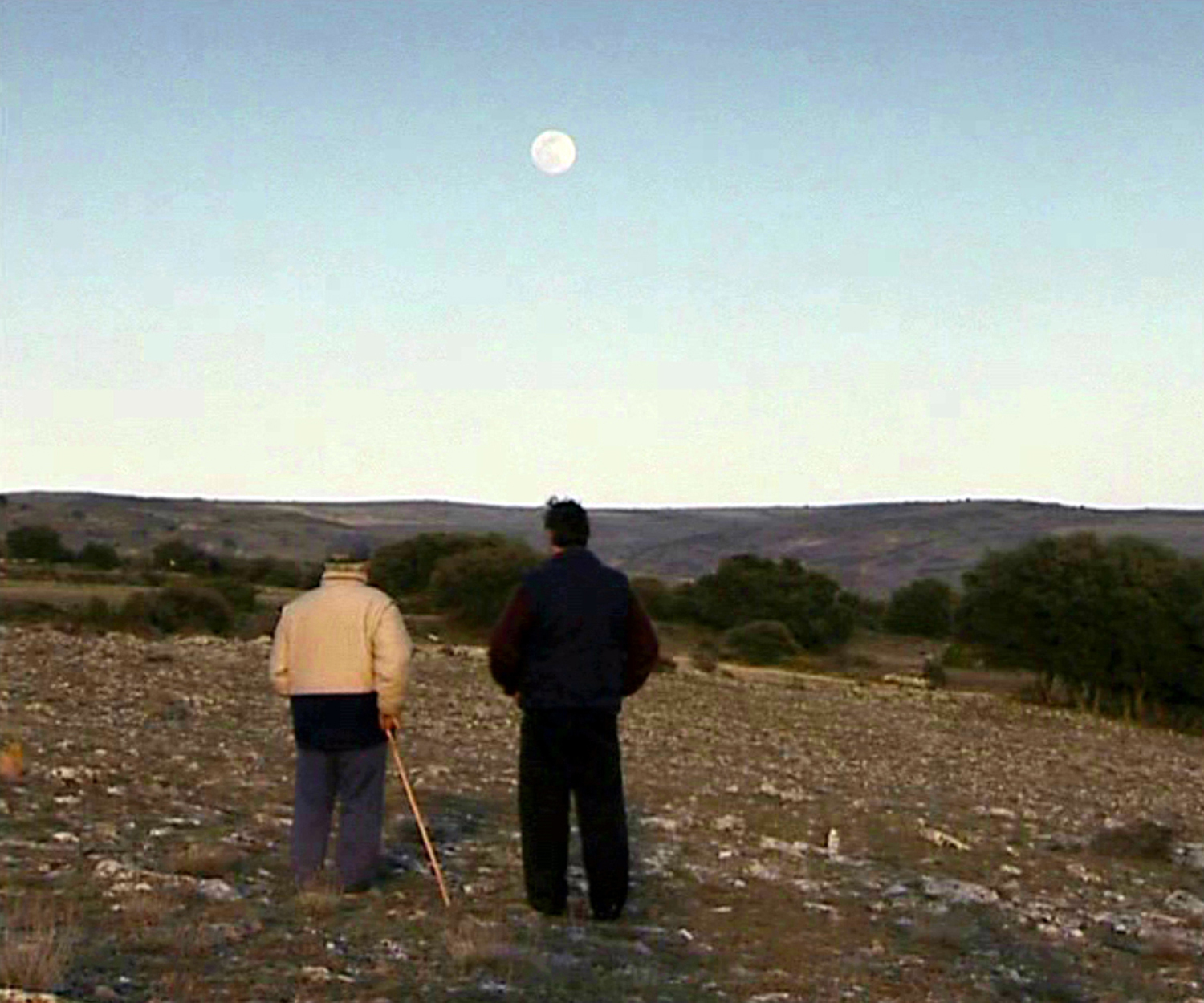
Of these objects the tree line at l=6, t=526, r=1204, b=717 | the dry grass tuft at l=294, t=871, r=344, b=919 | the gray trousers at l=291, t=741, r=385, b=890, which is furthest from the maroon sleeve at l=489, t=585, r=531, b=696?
the tree line at l=6, t=526, r=1204, b=717

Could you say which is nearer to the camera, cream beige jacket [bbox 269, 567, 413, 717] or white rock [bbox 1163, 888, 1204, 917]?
cream beige jacket [bbox 269, 567, 413, 717]

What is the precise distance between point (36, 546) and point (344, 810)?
70.9 metres

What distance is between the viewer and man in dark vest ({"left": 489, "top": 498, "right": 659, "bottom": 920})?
9109 mm

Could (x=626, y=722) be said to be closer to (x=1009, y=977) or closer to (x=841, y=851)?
(x=841, y=851)

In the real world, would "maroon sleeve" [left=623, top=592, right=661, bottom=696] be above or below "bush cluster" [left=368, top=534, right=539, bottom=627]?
above

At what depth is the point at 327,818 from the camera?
941cm

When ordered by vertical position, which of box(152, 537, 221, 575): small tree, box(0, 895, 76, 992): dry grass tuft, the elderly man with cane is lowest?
box(152, 537, 221, 575): small tree

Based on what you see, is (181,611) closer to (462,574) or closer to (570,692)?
(462,574)

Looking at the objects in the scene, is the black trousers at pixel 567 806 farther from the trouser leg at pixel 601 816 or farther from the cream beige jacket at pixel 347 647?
the cream beige jacket at pixel 347 647

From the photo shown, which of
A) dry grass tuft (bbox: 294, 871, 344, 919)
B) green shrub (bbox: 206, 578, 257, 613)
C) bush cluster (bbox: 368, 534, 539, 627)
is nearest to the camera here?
dry grass tuft (bbox: 294, 871, 344, 919)

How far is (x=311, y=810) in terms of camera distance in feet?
30.6

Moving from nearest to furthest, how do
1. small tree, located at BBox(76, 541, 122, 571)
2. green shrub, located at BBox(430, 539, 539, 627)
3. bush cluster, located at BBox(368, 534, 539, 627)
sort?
green shrub, located at BBox(430, 539, 539, 627) < bush cluster, located at BBox(368, 534, 539, 627) < small tree, located at BBox(76, 541, 122, 571)

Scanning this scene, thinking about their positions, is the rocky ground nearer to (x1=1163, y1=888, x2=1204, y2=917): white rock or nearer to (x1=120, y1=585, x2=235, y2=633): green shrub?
(x1=1163, y1=888, x2=1204, y2=917): white rock

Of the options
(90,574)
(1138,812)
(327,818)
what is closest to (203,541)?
(90,574)
